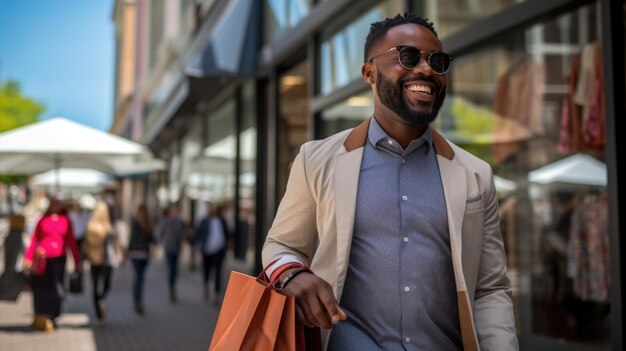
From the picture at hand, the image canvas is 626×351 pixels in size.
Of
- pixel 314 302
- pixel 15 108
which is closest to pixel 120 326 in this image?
pixel 314 302

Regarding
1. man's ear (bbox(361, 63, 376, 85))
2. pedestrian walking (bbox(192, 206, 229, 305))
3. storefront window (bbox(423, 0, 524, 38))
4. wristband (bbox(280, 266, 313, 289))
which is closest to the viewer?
wristband (bbox(280, 266, 313, 289))

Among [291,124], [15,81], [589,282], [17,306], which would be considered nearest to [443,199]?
[589,282]

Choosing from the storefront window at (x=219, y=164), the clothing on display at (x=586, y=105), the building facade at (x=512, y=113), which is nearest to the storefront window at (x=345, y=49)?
the building facade at (x=512, y=113)

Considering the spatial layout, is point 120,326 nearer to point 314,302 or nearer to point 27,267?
point 27,267

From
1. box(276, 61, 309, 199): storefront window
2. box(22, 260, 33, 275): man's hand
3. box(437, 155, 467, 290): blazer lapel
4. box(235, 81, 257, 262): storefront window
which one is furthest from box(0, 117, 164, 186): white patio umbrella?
box(437, 155, 467, 290): blazer lapel

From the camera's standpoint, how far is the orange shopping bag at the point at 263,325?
1.93 metres

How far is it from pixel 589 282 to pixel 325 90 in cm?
418

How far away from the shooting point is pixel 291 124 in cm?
1232

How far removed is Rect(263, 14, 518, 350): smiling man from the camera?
215 centimetres

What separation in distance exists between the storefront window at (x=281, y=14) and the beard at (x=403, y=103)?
28.5ft

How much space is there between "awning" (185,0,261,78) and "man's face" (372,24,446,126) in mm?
10086

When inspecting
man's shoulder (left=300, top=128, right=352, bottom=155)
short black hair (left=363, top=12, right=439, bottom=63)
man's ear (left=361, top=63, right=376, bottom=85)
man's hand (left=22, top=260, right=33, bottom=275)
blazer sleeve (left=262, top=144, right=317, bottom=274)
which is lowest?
man's hand (left=22, top=260, right=33, bottom=275)

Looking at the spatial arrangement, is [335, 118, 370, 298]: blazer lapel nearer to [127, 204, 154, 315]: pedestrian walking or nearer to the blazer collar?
the blazer collar

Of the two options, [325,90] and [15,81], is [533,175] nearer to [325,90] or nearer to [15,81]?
[325,90]
